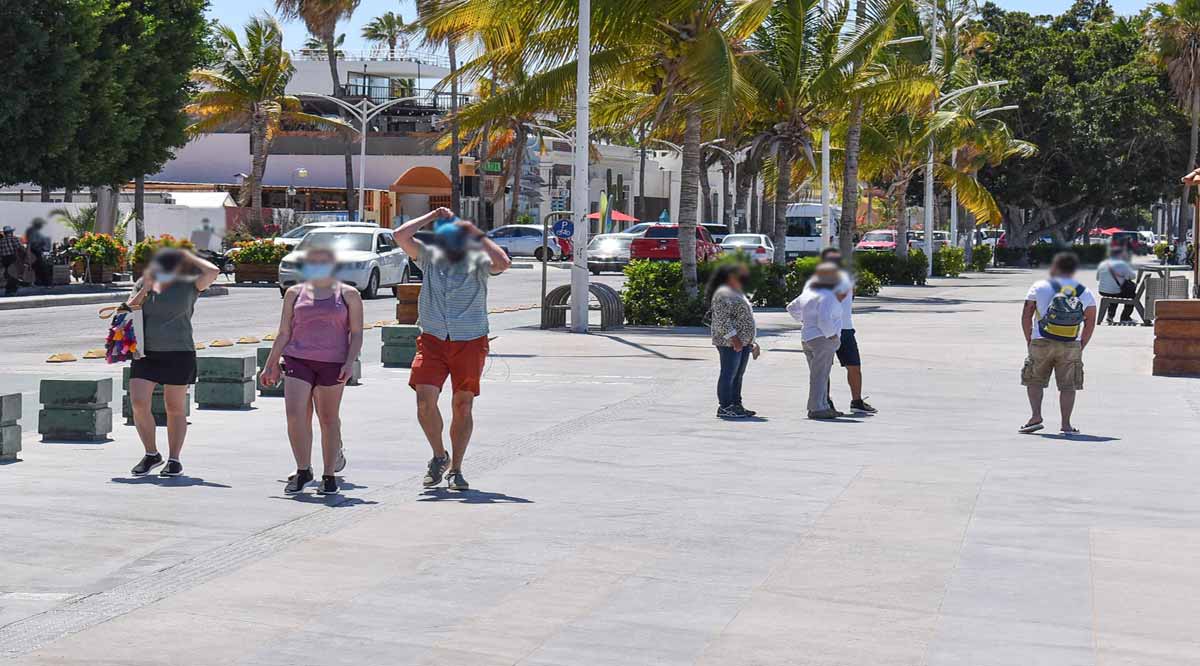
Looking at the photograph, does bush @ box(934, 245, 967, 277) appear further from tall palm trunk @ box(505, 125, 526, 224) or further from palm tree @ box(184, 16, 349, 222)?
palm tree @ box(184, 16, 349, 222)

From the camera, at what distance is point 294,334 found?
10.2 m

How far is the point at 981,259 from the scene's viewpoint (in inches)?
2296

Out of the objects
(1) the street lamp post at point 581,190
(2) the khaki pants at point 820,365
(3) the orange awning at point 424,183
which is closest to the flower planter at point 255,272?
(3) the orange awning at point 424,183

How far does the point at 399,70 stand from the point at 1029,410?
264 ft

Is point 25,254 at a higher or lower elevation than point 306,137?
lower

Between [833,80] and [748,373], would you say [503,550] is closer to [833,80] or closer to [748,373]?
[748,373]

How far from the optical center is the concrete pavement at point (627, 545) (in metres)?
6.88

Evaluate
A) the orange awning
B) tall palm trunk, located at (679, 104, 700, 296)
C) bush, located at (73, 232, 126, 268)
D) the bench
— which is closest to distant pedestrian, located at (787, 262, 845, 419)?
the bench

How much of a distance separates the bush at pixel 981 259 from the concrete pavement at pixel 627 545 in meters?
43.4

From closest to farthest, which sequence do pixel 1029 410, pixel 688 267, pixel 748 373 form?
pixel 1029 410, pixel 748 373, pixel 688 267

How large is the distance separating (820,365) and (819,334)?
1.04ft

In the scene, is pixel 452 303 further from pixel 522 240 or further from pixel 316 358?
pixel 522 240

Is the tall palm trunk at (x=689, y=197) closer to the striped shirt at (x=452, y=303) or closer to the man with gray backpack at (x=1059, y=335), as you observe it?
the man with gray backpack at (x=1059, y=335)

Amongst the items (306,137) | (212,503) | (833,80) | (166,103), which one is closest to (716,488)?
(212,503)
